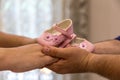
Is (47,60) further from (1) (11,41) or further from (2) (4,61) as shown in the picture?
(1) (11,41)

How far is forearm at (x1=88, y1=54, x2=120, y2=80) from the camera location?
3.24 feet

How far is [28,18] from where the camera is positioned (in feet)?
7.46

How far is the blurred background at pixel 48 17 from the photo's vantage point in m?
2.24

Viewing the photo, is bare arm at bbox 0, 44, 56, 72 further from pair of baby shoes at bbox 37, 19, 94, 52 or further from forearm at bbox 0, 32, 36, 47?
forearm at bbox 0, 32, 36, 47

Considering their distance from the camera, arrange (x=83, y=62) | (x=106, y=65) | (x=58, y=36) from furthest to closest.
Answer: (x=58, y=36), (x=83, y=62), (x=106, y=65)

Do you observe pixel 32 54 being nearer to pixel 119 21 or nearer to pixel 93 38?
pixel 119 21

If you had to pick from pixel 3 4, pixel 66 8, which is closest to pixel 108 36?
pixel 66 8

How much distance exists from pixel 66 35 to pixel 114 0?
0.97m

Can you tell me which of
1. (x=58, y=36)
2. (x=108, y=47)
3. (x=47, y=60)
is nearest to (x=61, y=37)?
(x=58, y=36)

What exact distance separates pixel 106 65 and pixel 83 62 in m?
0.13

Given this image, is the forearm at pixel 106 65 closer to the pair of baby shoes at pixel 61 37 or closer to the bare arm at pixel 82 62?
the bare arm at pixel 82 62

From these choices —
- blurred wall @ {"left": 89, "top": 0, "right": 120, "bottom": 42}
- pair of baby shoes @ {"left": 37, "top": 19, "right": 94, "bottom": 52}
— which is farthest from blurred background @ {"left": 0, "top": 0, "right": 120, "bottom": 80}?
pair of baby shoes @ {"left": 37, "top": 19, "right": 94, "bottom": 52}

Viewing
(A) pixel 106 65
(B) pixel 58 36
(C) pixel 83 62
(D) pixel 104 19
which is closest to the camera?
(A) pixel 106 65

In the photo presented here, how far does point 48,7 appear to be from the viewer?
2.28m
